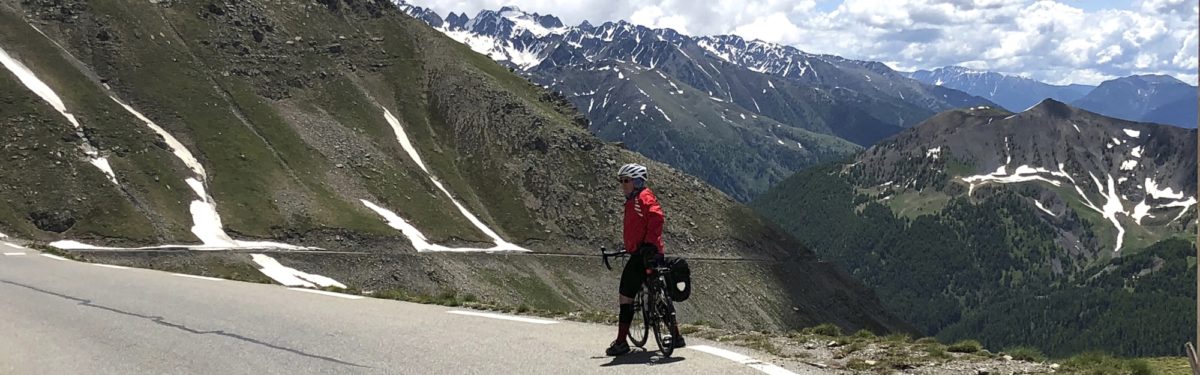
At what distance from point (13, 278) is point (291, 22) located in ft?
504

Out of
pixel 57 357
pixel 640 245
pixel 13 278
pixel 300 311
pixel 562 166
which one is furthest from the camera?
pixel 562 166

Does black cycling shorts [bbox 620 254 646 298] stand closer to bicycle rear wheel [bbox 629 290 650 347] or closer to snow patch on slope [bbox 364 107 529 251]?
bicycle rear wheel [bbox 629 290 650 347]

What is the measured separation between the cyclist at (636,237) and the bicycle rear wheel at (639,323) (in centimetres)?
16

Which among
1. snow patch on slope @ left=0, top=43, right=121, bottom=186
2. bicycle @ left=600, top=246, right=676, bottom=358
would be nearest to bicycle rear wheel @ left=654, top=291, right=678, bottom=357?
bicycle @ left=600, top=246, right=676, bottom=358

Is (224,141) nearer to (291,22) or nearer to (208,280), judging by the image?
(291,22)

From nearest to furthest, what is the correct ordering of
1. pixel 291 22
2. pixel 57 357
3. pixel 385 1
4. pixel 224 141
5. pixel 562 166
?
pixel 57 357 < pixel 224 141 < pixel 562 166 < pixel 291 22 < pixel 385 1

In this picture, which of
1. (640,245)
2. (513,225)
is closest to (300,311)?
(640,245)

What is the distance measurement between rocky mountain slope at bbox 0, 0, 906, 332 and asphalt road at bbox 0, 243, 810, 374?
A: 248ft

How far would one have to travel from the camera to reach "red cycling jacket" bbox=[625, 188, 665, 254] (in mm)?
14109

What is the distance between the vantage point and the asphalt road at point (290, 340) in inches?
575

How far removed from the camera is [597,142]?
16450 centimetres

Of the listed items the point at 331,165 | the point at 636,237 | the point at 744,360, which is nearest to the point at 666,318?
the point at 744,360

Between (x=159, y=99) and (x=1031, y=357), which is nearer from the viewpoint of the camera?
(x=1031, y=357)

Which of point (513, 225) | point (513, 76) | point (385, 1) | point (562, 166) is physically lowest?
point (513, 225)
